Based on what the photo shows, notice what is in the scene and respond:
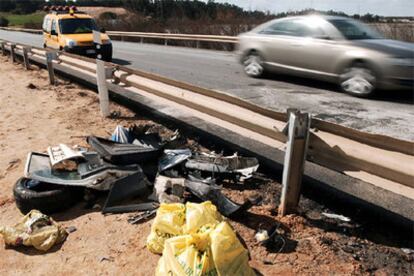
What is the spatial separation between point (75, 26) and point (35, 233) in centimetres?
1460

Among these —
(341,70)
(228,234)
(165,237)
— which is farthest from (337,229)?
(341,70)

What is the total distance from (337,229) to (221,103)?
1.93 m

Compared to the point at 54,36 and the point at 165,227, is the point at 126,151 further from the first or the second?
the point at 54,36

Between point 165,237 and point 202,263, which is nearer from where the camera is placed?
point 202,263

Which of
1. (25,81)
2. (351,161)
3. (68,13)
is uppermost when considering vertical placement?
(68,13)

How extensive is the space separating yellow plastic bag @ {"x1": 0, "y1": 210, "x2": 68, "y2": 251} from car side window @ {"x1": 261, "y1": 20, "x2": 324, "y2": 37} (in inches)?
301

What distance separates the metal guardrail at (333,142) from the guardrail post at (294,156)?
114 millimetres

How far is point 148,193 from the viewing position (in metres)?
4.14

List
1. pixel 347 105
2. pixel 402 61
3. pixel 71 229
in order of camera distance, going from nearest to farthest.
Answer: pixel 71 229 < pixel 347 105 < pixel 402 61

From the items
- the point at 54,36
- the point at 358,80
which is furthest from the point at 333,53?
the point at 54,36

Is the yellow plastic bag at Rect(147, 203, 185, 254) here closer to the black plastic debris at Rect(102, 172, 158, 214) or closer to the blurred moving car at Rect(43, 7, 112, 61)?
the black plastic debris at Rect(102, 172, 158, 214)

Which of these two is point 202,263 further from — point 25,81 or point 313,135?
point 25,81

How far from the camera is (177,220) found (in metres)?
3.03

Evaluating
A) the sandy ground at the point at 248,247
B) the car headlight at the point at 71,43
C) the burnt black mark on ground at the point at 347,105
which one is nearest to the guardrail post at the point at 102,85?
the sandy ground at the point at 248,247
